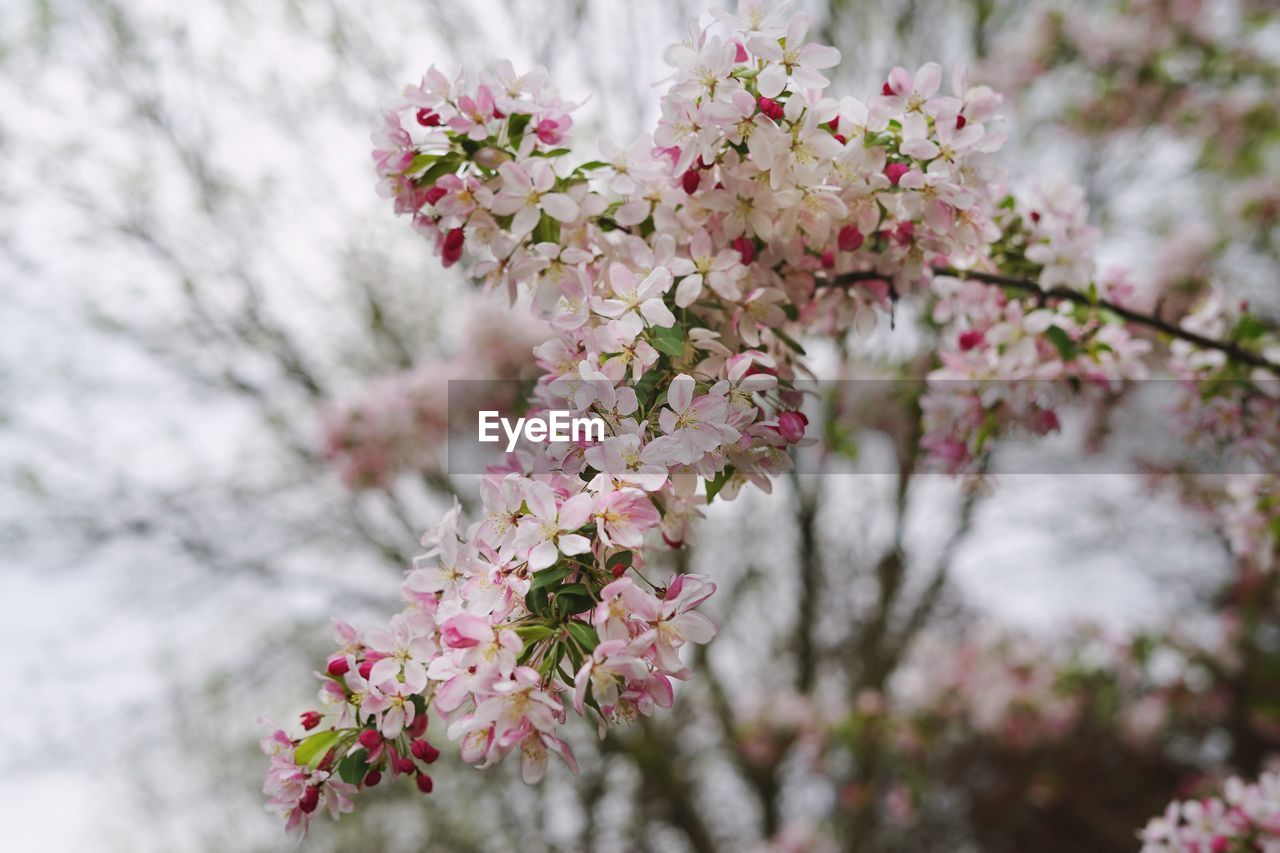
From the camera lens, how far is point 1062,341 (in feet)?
4.94

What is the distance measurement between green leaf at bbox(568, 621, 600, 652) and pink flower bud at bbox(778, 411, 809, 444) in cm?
40

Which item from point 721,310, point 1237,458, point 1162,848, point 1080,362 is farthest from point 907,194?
point 1162,848

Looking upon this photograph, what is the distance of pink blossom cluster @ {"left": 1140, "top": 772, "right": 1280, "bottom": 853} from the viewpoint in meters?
1.65

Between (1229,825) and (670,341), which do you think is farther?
(1229,825)

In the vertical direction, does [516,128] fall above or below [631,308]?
above

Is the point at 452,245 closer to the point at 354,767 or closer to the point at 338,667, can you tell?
the point at 338,667

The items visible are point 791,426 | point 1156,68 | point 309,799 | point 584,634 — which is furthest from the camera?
point 1156,68

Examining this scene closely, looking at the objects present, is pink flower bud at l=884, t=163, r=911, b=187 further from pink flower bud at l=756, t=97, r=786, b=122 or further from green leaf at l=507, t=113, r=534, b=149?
green leaf at l=507, t=113, r=534, b=149

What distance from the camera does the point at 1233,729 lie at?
6898 mm

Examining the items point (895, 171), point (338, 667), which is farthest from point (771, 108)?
point (338, 667)

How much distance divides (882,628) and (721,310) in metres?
4.84

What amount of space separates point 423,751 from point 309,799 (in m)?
0.14

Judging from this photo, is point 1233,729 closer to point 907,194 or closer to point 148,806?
point 907,194

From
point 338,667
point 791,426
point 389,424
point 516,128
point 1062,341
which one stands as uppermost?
point 389,424
